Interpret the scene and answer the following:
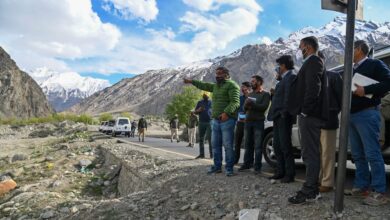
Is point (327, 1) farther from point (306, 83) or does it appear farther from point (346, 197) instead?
point (346, 197)

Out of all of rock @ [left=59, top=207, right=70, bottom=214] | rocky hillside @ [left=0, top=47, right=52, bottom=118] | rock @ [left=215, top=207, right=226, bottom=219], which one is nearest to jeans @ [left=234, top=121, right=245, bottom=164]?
rock @ [left=215, top=207, right=226, bottom=219]

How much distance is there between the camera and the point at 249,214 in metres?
5.61

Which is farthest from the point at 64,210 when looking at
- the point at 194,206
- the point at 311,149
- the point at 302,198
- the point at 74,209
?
A: the point at 311,149

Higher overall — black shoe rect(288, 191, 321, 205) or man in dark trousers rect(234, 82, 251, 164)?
man in dark trousers rect(234, 82, 251, 164)

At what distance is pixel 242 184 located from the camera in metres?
7.17

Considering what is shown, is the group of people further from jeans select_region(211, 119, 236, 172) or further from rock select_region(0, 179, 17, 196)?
rock select_region(0, 179, 17, 196)

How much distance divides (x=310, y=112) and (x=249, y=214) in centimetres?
150

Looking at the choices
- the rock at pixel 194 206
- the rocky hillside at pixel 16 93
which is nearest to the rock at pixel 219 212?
the rock at pixel 194 206

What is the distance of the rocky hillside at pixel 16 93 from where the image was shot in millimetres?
153250

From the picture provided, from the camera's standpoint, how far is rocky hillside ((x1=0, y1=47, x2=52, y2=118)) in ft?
503

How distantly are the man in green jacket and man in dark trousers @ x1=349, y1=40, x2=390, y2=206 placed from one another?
257 cm

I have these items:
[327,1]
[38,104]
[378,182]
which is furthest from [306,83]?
[38,104]

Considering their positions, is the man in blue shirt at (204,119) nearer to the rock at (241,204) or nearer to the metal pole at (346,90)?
the rock at (241,204)

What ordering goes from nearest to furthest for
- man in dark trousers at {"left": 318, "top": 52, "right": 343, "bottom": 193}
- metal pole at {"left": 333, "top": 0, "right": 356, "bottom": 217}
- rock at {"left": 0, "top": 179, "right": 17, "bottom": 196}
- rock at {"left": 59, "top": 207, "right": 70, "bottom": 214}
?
1. metal pole at {"left": 333, "top": 0, "right": 356, "bottom": 217}
2. man in dark trousers at {"left": 318, "top": 52, "right": 343, "bottom": 193}
3. rock at {"left": 59, "top": 207, "right": 70, "bottom": 214}
4. rock at {"left": 0, "top": 179, "right": 17, "bottom": 196}
